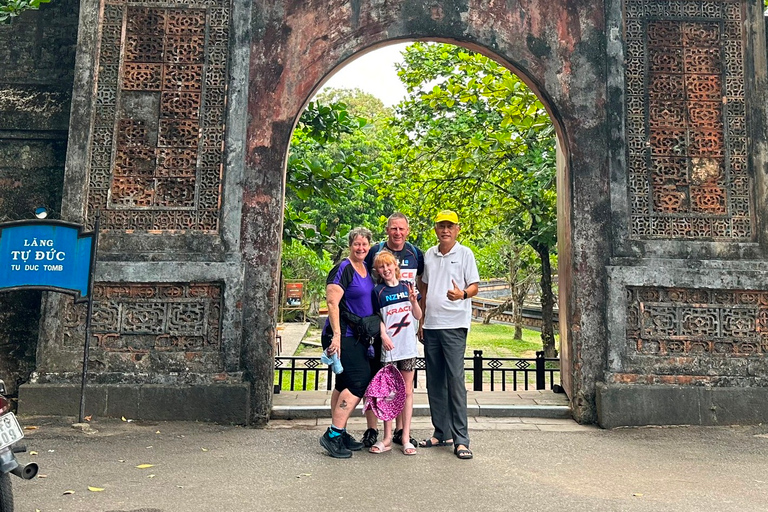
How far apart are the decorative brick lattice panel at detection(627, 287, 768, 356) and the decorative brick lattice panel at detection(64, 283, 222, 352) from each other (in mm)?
4215

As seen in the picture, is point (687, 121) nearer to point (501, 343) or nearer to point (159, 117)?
point (159, 117)

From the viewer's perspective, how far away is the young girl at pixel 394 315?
4.51 metres

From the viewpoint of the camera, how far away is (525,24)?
6086 mm

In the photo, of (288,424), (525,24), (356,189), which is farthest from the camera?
(356,189)

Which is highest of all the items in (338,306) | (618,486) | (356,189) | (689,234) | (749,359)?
(356,189)

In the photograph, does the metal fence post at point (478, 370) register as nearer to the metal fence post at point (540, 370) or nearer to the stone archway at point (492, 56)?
the metal fence post at point (540, 370)

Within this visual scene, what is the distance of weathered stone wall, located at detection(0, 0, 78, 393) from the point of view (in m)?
5.96

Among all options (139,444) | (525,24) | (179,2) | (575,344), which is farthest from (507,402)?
(179,2)

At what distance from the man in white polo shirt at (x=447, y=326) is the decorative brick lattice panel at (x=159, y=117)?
7.98ft

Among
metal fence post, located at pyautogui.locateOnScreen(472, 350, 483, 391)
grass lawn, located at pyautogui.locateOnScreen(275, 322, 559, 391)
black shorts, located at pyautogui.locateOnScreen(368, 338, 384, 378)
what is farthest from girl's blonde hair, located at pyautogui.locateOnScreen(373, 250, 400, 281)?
grass lawn, located at pyautogui.locateOnScreen(275, 322, 559, 391)

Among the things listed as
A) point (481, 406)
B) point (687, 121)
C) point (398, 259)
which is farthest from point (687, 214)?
point (398, 259)

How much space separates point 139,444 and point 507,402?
367 cm

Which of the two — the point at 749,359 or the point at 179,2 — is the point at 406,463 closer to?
the point at 749,359

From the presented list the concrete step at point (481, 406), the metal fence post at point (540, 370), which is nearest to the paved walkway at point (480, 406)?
the concrete step at point (481, 406)
